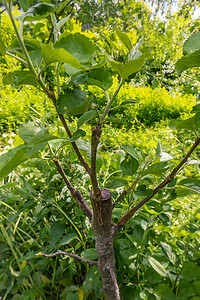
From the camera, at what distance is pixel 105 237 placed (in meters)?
0.46

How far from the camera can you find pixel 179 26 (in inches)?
180

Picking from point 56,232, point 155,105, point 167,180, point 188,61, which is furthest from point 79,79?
point 155,105

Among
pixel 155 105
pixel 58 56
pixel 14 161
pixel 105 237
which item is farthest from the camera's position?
pixel 155 105

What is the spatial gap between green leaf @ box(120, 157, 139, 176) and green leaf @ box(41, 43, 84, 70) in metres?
0.28

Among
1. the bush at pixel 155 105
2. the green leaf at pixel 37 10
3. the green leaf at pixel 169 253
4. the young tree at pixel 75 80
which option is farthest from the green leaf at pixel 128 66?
the bush at pixel 155 105

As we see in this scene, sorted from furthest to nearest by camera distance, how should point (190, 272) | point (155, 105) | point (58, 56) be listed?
point (155, 105), point (190, 272), point (58, 56)

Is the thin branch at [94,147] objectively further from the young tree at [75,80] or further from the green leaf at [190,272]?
the green leaf at [190,272]

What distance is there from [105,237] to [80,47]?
0.36 metres

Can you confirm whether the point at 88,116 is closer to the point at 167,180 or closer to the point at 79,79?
the point at 79,79

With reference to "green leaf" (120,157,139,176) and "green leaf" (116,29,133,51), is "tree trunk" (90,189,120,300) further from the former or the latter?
"green leaf" (116,29,133,51)

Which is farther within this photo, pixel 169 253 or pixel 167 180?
pixel 169 253

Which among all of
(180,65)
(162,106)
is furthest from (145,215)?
(162,106)

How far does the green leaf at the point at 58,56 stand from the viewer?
0.22 metres

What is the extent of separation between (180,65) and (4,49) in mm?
220
